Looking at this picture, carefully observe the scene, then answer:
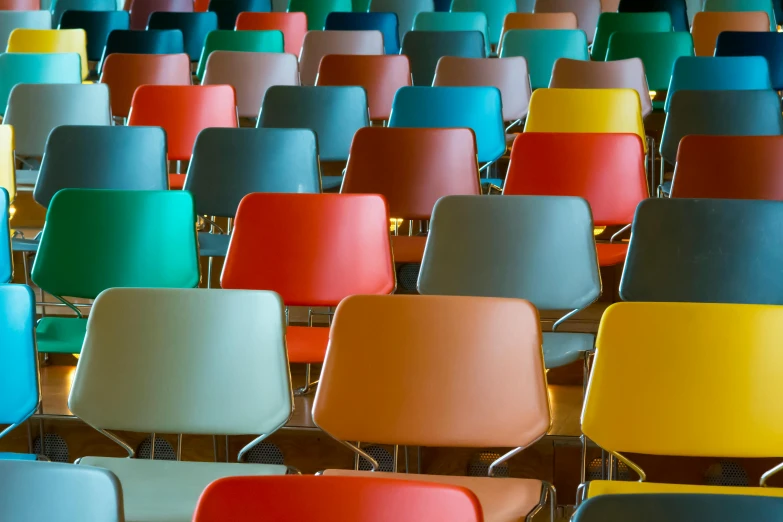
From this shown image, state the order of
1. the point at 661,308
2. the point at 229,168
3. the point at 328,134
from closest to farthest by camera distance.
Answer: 1. the point at 661,308
2. the point at 229,168
3. the point at 328,134

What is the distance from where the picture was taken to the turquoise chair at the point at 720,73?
5.21 meters

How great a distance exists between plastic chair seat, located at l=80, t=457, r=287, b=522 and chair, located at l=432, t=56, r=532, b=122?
3269 millimetres

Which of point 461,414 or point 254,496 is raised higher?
point 254,496

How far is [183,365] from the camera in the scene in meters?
2.46

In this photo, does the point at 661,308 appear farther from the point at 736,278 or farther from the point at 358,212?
the point at 358,212

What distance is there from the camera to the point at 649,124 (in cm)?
607

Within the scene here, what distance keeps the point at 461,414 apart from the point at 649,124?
4.02 metres

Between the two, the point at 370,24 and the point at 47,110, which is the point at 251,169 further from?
the point at 370,24

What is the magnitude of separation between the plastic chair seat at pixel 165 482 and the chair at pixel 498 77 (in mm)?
3269

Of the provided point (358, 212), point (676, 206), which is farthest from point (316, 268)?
point (676, 206)

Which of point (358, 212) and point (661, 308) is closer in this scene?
point (661, 308)

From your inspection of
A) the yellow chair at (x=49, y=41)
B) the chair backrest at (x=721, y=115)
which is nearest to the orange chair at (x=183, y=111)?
the yellow chair at (x=49, y=41)

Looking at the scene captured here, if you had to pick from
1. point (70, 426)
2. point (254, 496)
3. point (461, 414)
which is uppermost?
point (254, 496)

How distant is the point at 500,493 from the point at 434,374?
28cm
